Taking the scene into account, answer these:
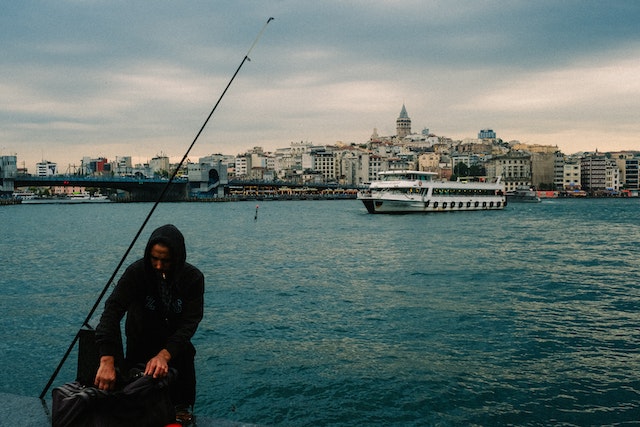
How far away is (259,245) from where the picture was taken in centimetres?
2986

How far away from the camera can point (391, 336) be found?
10500 mm

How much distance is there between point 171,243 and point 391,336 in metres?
7.72

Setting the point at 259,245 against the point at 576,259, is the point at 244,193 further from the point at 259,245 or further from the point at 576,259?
the point at 576,259

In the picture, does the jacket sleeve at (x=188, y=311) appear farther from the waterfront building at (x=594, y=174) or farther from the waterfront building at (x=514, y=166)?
the waterfront building at (x=594, y=174)

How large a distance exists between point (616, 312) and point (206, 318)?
8681mm

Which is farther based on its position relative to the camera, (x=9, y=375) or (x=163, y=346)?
(x=9, y=375)

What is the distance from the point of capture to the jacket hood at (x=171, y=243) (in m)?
3.36

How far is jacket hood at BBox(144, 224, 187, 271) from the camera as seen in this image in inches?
132

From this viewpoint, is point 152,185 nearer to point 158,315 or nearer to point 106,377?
point 158,315

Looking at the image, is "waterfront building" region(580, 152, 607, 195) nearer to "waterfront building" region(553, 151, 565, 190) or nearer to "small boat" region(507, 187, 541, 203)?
"waterfront building" region(553, 151, 565, 190)

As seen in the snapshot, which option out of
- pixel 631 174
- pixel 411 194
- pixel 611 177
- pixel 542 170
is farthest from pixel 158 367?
pixel 631 174

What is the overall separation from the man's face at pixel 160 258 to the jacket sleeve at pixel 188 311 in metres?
0.14

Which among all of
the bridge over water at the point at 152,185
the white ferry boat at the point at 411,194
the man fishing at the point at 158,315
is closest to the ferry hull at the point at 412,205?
the white ferry boat at the point at 411,194

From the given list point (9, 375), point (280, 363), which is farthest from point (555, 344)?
point (9, 375)
